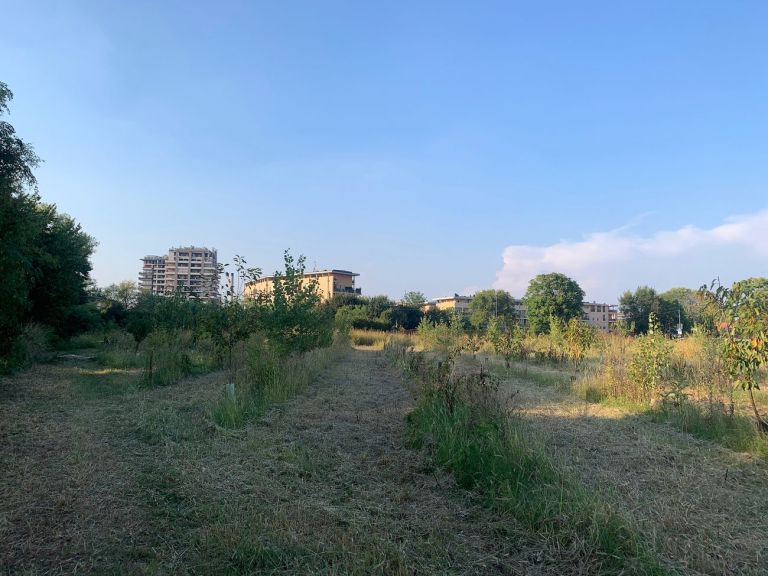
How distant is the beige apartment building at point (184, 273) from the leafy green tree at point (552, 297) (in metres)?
37.1

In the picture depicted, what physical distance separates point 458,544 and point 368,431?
3095mm

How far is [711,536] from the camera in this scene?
3248 mm

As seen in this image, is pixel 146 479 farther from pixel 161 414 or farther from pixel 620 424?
pixel 620 424

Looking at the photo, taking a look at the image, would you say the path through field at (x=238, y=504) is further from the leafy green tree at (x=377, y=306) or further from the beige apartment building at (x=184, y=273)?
the leafy green tree at (x=377, y=306)

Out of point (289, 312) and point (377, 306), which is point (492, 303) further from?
point (289, 312)

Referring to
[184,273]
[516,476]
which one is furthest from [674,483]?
[184,273]

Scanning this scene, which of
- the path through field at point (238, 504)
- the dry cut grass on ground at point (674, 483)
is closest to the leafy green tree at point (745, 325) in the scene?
the dry cut grass on ground at point (674, 483)

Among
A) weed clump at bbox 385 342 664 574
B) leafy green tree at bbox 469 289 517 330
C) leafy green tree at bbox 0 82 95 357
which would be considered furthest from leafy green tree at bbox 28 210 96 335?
leafy green tree at bbox 469 289 517 330

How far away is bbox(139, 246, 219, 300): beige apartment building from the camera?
14477 millimetres

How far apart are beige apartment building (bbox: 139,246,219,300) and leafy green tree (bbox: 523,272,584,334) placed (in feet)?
122

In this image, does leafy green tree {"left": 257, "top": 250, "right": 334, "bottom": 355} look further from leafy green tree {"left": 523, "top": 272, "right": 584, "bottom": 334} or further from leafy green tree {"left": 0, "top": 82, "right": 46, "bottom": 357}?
leafy green tree {"left": 523, "top": 272, "right": 584, "bottom": 334}

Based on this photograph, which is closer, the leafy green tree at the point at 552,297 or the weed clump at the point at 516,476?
the weed clump at the point at 516,476

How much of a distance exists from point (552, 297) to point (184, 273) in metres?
44.6

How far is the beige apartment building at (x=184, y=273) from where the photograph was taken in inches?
570
